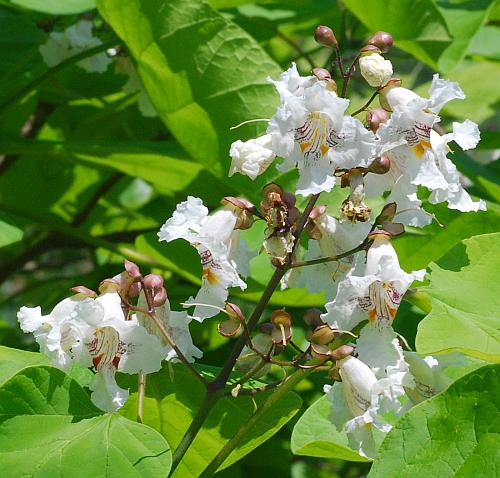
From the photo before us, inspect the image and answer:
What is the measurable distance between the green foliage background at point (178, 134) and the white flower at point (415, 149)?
9 centimetres

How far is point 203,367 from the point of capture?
1.14 metres

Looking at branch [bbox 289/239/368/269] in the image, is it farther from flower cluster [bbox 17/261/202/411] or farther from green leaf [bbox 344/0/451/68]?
green leaf [bbox 344/0/451/68]

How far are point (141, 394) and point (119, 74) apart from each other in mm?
905

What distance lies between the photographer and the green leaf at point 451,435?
0.84 meters

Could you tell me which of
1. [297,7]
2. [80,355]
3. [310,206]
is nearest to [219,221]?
[310,206]

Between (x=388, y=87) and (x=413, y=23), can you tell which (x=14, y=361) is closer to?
(x=388, y=87)

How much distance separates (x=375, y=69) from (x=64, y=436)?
19.0 inches

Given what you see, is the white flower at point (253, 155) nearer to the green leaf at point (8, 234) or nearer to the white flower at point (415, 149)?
the white flower at point (415, 149)

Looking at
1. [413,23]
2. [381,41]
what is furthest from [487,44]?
[381,41]

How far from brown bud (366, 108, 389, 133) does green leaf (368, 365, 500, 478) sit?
276 mm

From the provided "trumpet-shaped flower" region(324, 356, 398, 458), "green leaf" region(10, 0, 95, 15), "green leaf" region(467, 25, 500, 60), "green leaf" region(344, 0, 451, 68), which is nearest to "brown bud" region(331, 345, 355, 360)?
"trumpet-shaped flower" region(324, 356, 398, 458)

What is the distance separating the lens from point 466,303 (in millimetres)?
999

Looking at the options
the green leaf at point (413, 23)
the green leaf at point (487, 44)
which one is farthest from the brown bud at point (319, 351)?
the green leaf at point (487, 44)

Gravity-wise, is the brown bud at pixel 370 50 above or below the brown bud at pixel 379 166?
above
